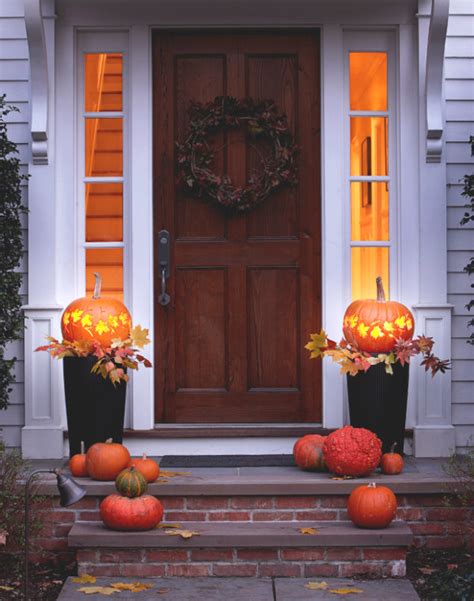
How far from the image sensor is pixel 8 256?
561cm

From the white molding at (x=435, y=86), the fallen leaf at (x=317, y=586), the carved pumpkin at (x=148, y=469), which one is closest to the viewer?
the fallen leaf at (x=317, y=586)

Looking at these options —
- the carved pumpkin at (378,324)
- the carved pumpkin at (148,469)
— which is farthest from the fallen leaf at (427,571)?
the carved pumpkin at (148,469)

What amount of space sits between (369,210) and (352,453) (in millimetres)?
1687

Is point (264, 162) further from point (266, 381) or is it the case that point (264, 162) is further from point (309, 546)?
point (309, 546)

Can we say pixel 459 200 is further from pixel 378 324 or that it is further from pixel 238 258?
pixel 238 258

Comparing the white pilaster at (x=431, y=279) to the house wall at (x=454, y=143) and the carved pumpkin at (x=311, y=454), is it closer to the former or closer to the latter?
the house wall at (x=454, y=143)

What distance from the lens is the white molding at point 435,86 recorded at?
571 centimetres

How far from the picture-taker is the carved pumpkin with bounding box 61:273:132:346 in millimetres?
5492

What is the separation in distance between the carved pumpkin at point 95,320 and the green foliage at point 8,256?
28 cm

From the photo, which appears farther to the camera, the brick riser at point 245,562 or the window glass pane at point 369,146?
the window glass pane at point 369,146

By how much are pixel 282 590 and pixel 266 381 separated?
1.79m

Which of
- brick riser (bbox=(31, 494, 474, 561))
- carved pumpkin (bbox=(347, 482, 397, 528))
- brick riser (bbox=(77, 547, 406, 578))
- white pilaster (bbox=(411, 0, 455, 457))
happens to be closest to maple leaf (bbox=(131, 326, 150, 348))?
brick riser (bbox=(31, 494, 474, 561))

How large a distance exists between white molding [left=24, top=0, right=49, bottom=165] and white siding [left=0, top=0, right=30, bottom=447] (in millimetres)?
144

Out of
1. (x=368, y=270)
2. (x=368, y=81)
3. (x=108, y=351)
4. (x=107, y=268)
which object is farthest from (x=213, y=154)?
(x=108, y=351)
